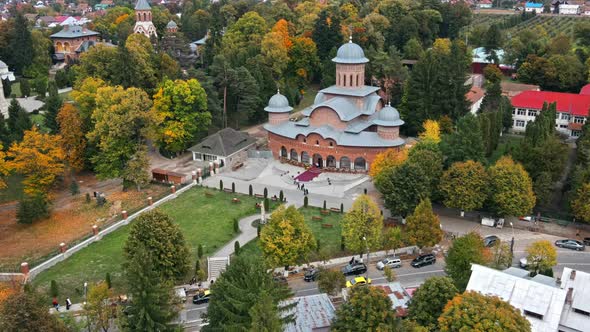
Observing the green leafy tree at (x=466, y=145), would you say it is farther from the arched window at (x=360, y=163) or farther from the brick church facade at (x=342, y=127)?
the arched window at (x=360, y=163)

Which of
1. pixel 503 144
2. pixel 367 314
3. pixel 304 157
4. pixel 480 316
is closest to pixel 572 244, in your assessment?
pixel 480 316

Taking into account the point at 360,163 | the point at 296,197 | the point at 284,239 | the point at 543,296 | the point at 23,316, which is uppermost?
the point at 23,316

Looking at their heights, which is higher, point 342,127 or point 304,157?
point 342,127

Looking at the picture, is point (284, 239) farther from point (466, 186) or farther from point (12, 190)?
point (12, 190)

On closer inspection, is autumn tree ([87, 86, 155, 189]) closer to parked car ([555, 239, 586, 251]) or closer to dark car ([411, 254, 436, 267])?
dark car ([411, 254, 436, 267])

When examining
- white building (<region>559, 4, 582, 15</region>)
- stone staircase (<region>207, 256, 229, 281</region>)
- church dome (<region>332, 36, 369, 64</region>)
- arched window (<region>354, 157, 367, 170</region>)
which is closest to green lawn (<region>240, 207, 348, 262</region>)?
stone staircase (<region>207, 256, 229, 281</region>)

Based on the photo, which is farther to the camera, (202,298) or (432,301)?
(202,298)

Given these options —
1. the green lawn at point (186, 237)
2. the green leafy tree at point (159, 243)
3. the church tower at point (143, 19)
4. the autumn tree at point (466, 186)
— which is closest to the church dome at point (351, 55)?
the green lawn at point (186, 237)

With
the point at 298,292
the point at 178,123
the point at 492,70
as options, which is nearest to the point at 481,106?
the point at 492,70

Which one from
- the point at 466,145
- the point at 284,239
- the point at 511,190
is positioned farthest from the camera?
the point at 466,145
